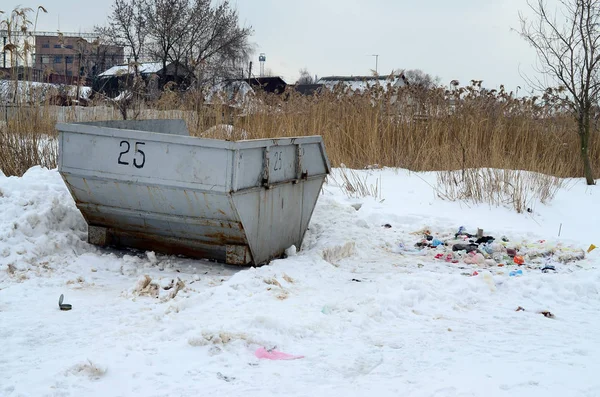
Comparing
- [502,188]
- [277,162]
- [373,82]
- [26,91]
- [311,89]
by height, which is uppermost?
[311,89]

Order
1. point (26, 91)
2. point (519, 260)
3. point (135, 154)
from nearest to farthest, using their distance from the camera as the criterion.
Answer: point (135, 154) < point (519, 260) < point (26, 91)

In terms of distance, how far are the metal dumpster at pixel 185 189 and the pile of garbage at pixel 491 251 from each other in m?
1.78

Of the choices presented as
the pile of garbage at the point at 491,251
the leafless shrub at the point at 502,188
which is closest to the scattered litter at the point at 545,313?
the pile of garbage at the point at 491,251

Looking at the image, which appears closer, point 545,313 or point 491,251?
point 545,313

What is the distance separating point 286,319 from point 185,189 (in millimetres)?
1773

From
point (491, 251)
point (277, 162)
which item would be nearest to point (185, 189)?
point (277, 162)

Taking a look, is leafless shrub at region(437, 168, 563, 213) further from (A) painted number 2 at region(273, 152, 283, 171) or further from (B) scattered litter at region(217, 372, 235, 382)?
(B) scattered litter at region(217, 372, 235, 382)

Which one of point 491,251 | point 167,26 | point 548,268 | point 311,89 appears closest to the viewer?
point 548,268

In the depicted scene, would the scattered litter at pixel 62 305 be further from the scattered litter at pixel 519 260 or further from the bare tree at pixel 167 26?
the bare tree at pixel 167 26

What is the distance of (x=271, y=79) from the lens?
45.8 m

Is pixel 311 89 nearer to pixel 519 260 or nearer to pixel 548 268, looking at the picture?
pixel 519 260

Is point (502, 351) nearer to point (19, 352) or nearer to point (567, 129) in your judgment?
point (19, 352)

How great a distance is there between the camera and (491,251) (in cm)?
709

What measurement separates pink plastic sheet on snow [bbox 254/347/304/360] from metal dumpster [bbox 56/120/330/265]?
183 cm
